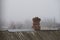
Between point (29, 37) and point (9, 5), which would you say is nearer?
point (29, 37)

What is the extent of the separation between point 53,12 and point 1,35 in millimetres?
883

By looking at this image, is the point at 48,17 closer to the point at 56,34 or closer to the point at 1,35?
the point at 56,34

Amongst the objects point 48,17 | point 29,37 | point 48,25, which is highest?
point 48,17

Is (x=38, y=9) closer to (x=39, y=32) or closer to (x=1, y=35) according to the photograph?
(x=39, y=32)

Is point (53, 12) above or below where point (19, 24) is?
above

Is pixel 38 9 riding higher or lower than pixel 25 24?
higher

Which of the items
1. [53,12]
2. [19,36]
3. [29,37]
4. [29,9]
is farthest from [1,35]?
[53,12]

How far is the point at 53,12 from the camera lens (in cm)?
176

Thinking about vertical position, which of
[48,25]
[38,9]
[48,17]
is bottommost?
[48,25]

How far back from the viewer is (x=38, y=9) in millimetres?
1747

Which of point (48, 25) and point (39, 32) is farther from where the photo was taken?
point (48, 25)

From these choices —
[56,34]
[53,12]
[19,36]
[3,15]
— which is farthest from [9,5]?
[56,34]

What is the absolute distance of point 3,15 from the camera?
170 centimetres

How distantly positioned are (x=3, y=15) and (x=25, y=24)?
37 centimetres
